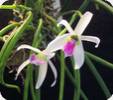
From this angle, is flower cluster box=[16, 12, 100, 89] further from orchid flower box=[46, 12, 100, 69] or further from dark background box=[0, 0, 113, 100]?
dark background box=[0, 0, 113, 100]

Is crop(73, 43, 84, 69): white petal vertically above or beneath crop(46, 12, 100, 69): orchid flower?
beneath

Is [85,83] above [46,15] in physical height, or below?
below

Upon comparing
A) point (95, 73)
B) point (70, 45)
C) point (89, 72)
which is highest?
point (70, 45)

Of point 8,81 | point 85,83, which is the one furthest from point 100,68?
point 8,81

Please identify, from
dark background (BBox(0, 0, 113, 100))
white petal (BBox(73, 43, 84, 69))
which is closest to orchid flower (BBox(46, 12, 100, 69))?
white petal (BBox(73, 43, 84, 69))

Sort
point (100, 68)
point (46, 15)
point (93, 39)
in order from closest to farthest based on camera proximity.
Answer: point (93, 39), point (46, 15), point (100, 68)

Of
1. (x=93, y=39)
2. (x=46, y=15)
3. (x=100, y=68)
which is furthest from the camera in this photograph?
(x=100, y=68)

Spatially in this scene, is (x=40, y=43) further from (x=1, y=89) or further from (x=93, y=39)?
(x=1, y=89)

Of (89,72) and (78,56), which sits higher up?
(78,56)

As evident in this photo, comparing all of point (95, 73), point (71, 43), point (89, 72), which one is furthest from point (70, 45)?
point (89, 72)

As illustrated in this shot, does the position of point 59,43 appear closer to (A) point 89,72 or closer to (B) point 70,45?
(B) point 70,45

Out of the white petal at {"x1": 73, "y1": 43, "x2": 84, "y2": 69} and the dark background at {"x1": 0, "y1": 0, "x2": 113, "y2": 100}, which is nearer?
the white petal at {"x1": 73, "y1": 43, "x2": 84, "y2": 69}
